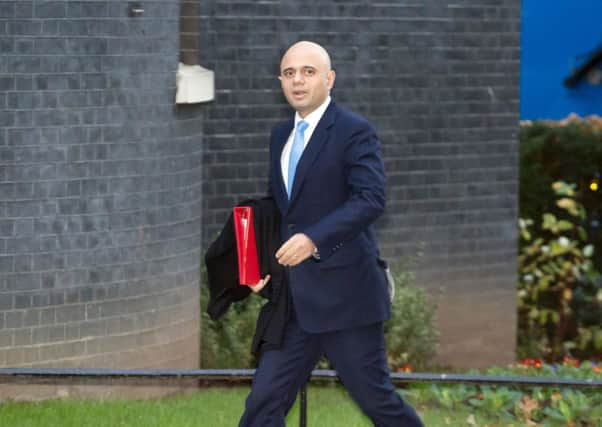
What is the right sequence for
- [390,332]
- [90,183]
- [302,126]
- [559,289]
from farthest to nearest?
[559,289] < [390,332] < [90,183] < [302,126]

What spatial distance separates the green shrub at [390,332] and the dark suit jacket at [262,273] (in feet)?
12.3

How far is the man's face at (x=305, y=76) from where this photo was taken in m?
6.23

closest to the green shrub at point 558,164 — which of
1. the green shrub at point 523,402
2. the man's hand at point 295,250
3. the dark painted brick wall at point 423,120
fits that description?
the dark painted brick wall at point 423,120

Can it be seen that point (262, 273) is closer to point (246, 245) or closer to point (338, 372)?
point (246, 245)

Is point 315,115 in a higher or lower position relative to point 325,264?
higher

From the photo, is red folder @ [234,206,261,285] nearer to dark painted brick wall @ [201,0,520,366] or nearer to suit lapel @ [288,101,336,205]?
suit lapel @ [288,101,336,205]

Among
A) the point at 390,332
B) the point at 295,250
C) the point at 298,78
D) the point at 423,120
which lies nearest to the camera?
the point at 295,250

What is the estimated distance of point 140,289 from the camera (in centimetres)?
928

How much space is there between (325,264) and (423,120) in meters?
5.30

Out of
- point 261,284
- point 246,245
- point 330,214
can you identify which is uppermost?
point 330,214

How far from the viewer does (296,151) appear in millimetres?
6336

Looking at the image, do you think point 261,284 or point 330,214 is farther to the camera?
point 261,284

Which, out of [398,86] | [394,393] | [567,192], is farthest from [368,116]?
[394,393]

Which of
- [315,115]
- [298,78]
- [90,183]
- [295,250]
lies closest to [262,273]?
[295,250]
